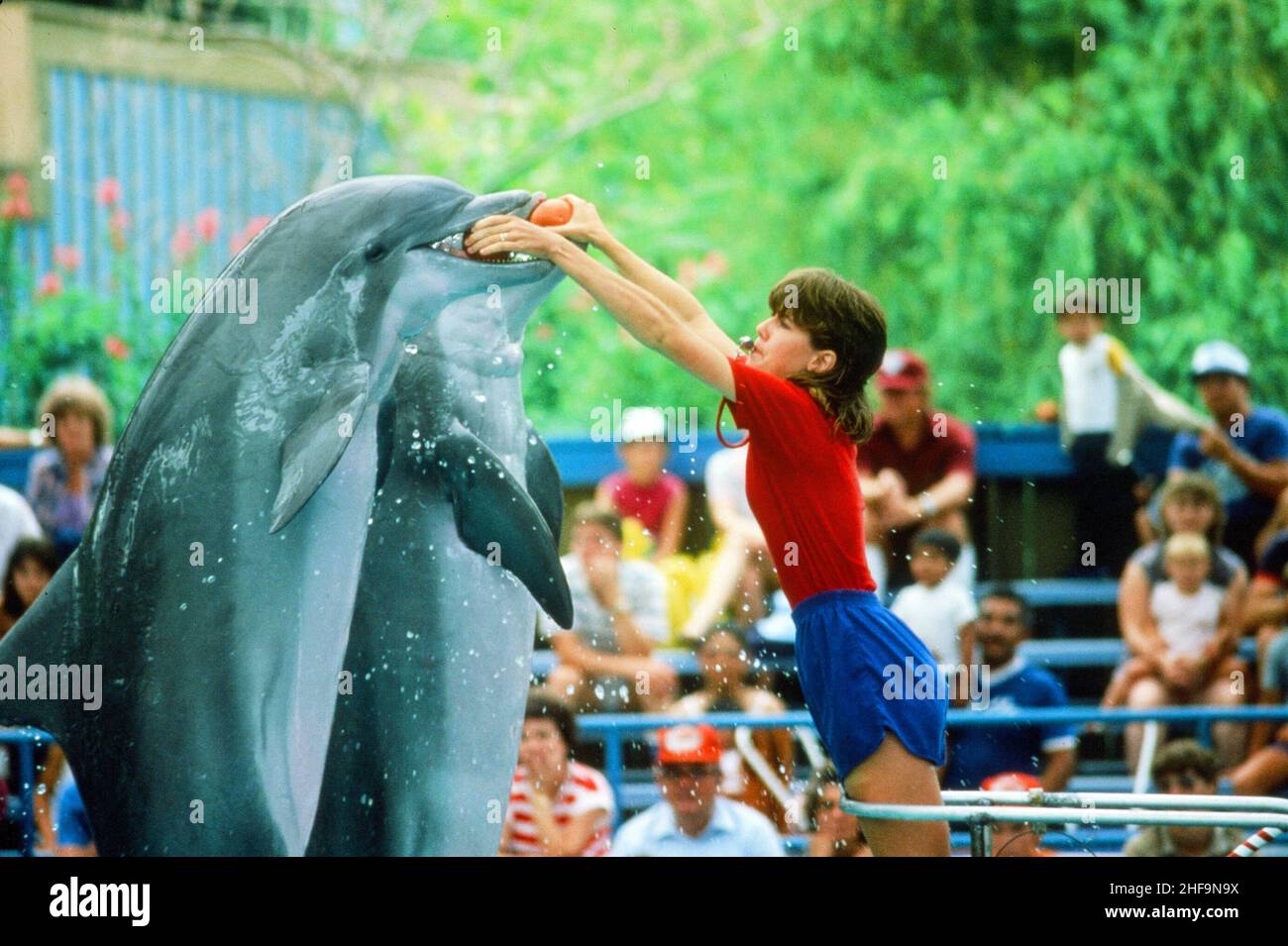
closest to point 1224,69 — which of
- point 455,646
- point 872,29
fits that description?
point 872,29

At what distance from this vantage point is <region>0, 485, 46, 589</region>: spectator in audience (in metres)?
7.11

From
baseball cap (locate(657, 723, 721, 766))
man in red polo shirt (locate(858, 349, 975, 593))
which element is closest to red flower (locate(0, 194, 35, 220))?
man in red polo shirt (locate(858, 349, 975, 593))

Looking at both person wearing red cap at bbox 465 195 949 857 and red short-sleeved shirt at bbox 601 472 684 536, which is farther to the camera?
red short-sleeved shirt at bbox 601 472 684 536

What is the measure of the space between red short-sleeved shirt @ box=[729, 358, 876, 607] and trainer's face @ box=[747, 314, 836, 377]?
95mm

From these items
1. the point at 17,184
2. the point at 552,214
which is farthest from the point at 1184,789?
the point at 17,184

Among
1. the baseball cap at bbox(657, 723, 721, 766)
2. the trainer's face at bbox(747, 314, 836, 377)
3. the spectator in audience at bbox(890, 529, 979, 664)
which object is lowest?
the baseball cap at bbox(657, 723, 721, 766)

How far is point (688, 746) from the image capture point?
562 centimetres

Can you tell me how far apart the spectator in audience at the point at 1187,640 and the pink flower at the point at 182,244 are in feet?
22.3

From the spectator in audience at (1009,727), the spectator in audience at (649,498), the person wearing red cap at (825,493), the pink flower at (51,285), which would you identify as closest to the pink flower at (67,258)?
the pink flower at (51,285)

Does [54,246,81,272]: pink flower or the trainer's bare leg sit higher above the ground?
[54,246,81,272]: pink flower

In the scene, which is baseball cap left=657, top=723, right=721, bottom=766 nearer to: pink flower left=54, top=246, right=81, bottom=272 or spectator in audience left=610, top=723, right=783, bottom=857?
spectator in audience left=610, top=723, right=783, bottom=857

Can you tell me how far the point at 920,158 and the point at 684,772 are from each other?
23.3 feet
